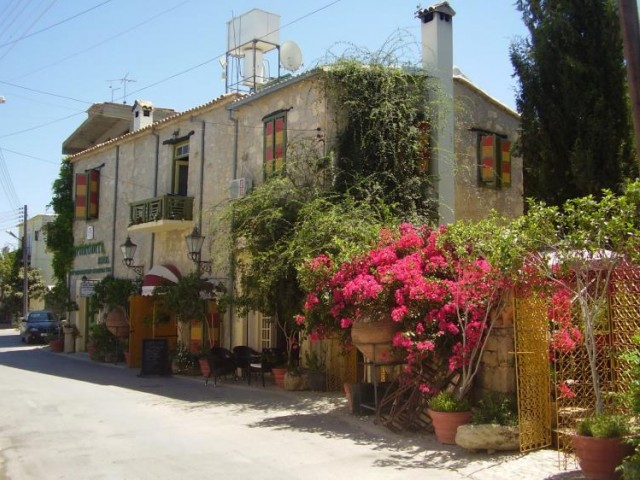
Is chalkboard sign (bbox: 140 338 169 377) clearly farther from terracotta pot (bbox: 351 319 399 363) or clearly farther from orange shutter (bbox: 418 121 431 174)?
terracotta pot (bbox: 351 319 399 363)

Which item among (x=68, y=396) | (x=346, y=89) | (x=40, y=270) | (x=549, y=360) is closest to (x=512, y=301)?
(x=549, y=360)

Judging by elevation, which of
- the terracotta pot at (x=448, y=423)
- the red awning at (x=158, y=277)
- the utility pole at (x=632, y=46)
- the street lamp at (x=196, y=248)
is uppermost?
the utility pole at (x=632, y=46)

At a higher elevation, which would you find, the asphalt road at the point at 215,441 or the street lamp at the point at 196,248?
the street lamp at the point at 196,248

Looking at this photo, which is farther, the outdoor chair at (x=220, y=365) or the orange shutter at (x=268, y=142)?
the orange shutter at (x=268, y=142)

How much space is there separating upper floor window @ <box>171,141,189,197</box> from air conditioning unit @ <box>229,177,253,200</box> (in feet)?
12.0

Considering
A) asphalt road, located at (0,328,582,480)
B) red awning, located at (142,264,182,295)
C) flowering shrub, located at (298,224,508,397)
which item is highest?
red awning, located at (142,264,182,295)

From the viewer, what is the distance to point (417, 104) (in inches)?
606

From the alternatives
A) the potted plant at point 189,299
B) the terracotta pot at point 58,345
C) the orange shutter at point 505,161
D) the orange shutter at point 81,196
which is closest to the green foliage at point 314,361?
the potted plant at point 189,299

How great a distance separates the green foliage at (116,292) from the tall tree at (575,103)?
40.3ft

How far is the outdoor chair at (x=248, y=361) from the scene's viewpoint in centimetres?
1487

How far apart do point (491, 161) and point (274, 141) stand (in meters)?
5.51

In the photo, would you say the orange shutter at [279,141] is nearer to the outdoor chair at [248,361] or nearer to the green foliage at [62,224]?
the outdoor chair at [248,361]

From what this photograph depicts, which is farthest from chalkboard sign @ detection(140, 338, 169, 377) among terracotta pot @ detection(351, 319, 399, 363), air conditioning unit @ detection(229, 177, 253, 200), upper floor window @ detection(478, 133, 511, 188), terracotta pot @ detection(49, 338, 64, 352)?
terracotta pot @ detection(49, 338, 64, 352)

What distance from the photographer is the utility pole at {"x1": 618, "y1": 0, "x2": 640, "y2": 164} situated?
19.5ft
